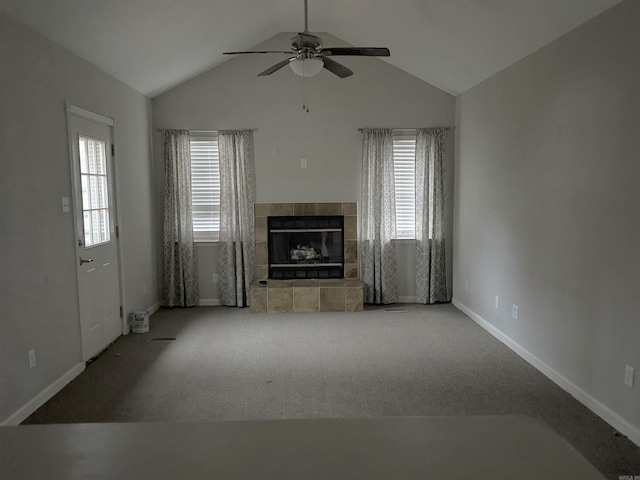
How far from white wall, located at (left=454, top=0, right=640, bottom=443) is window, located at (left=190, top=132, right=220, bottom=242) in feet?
10.2

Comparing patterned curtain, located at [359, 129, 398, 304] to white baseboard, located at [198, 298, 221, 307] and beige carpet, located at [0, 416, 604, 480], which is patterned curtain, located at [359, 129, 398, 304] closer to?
white baseboard, located at [198, 298, 221, 307]

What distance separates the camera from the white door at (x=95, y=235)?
158 inches

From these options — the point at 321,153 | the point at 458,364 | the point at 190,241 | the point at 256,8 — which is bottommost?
the point at 458,364

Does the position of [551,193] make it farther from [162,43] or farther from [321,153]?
[162,43]

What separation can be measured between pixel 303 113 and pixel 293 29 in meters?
0.98

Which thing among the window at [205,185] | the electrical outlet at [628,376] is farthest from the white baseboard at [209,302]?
the electrical outlet at [628,376]

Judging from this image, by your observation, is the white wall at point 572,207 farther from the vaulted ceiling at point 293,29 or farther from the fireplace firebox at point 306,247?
the fireplace firebox at point 306,247

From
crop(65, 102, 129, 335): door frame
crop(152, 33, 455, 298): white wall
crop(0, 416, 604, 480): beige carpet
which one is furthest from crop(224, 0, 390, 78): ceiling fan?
crop(0, 416, 604, 480): beige carpet

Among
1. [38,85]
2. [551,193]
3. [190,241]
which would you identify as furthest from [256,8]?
[551,193]

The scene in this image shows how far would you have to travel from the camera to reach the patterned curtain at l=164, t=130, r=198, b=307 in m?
5.93

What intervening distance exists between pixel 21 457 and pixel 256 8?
4853mm

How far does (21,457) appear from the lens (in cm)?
68

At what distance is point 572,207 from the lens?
345 cm

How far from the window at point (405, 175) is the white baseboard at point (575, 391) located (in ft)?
5.56
